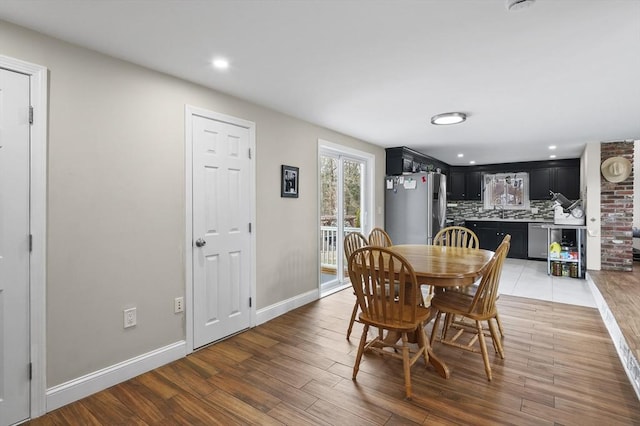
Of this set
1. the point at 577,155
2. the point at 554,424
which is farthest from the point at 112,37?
the point at 577,155

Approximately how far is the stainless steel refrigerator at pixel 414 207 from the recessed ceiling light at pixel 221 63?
356cm

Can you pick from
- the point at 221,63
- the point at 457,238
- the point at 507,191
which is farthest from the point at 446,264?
the point at 507,191

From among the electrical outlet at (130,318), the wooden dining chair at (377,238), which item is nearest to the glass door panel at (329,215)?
the wooden dining chair at (377,238)

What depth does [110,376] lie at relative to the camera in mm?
2168

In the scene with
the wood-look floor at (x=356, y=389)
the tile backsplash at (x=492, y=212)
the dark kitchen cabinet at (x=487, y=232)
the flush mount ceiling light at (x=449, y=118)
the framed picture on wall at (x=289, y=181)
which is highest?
the flush mount ceiling light at (x=449, y=118)

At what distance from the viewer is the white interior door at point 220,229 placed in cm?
272

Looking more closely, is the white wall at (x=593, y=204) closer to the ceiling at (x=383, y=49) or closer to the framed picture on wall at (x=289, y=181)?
the ceiling at (x=383, y=49)

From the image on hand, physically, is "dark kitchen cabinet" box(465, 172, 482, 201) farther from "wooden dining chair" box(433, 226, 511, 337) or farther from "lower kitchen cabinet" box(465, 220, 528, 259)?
"wooden dining chair" box(433, 226, 511, 337)

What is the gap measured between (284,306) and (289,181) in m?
1.40

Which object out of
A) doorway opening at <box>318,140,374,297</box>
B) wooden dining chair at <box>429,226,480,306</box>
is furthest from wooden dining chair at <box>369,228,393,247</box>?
doorway opening at <box>318,140,374,297</box>

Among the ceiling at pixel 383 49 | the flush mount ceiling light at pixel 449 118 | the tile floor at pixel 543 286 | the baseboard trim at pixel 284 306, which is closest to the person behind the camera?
the ceiling at pixel 383 49

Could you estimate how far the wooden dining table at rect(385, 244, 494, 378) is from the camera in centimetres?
216

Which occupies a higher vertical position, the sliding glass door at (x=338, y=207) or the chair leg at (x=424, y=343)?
the sliding glass door at (x=338, y=207)

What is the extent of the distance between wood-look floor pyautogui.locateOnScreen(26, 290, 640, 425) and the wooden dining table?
0.36m
